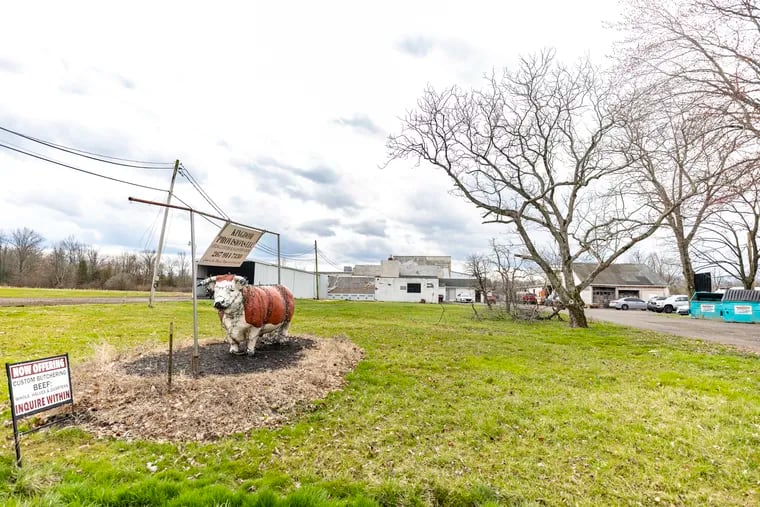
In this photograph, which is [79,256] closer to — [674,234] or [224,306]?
[224,306]

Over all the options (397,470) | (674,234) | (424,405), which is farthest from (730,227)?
(397,470)

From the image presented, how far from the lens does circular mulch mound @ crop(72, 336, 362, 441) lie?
4.30 metres

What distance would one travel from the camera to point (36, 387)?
3672 millimetres

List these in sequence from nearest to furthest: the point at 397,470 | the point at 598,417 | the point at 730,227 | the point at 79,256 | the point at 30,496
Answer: the point at 30,496 → the point at 397,470 → the point at 598,417 → the point at 730,227 → the point at 79,256

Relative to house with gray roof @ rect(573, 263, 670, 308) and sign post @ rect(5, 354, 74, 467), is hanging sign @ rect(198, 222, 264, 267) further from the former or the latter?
house with gray roof @ rect(573, 263, 670, 308)

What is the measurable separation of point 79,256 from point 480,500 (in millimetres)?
71229

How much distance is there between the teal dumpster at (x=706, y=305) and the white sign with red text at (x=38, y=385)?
3070 cm

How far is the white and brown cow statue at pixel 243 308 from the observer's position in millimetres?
7145

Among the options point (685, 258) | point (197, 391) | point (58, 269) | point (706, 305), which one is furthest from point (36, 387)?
point (58, 269)

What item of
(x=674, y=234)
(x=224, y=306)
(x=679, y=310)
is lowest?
(x=679, y=310)

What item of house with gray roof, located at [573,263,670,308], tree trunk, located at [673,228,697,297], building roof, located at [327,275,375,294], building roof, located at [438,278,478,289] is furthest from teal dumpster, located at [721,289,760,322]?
building roof, located at [327,275,375,294]

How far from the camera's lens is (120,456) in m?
3.57

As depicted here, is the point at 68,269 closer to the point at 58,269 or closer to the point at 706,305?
the point at 58,269

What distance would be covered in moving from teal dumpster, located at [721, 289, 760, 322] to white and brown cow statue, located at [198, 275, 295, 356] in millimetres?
25663
